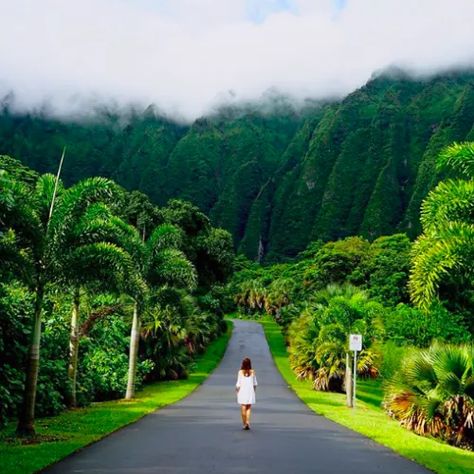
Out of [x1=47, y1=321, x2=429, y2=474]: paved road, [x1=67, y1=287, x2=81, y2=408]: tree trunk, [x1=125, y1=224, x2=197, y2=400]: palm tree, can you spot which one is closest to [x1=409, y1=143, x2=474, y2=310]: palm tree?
[x1=47, y1=321, x2=429, y2=474]: paved road

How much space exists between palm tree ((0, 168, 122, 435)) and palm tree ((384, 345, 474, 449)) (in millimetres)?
9697

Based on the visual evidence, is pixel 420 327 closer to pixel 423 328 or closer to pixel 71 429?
pixel 423 328

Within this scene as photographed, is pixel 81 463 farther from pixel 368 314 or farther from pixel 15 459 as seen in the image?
pixel 368 314

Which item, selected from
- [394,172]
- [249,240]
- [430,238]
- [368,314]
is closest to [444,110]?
[394,172]

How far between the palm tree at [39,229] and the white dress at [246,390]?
4900 mm

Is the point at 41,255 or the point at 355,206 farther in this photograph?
the point at 355,206

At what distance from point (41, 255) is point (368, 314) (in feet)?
67.2

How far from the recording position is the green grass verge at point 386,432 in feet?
40.9

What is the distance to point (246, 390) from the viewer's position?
16.2 meters

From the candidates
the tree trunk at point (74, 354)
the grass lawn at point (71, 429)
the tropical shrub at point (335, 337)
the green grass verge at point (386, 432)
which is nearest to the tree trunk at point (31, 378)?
the grass lawn at point (71, 429)

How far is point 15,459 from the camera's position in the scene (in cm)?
1175

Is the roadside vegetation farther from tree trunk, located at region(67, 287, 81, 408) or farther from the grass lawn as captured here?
tree trunk, located at region(67, 287, 81, 408)

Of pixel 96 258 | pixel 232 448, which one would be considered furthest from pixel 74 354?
pixel 232 448

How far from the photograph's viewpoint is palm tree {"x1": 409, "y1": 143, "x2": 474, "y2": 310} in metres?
15.3
